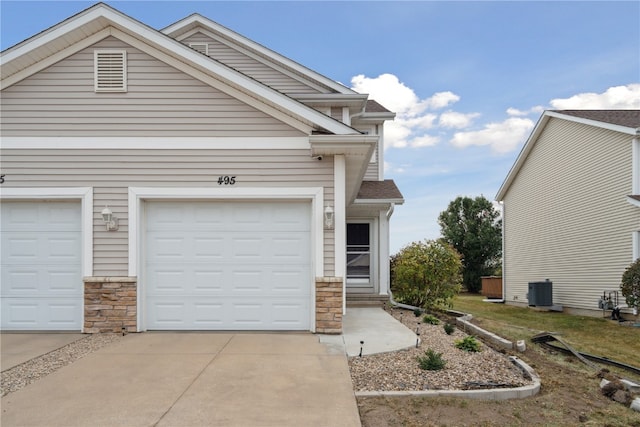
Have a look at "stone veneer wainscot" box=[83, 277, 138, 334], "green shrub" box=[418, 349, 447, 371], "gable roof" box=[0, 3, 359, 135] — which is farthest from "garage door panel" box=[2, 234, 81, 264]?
"green shrub" box=[418, 349, 447, 371]

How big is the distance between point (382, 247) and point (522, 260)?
9445 millimetres

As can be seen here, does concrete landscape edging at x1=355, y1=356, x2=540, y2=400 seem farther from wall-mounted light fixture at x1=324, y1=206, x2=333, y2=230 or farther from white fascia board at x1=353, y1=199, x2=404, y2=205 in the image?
white fascia board at x1=353, y1=199, x2=404, y2=205

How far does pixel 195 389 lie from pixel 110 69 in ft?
19.5

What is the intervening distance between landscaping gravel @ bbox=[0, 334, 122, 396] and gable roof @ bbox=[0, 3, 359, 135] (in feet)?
15.4

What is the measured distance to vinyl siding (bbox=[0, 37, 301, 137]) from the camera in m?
8.07

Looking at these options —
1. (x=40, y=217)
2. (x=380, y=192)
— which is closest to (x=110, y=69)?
(x=40, y=217)

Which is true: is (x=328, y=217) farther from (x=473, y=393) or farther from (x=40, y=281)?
(x=40, y=281)

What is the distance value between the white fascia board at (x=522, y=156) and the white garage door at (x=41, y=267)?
16.4 m

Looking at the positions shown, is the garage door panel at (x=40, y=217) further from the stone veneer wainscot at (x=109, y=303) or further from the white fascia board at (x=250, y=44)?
the white fascia board at (x=250, y=44)

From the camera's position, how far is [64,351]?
6781mm

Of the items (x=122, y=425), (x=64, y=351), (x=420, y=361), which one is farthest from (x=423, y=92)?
(x=122, y=425)

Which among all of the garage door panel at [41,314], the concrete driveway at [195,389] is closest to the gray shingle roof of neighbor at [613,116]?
the concrete driveway at [195,389]

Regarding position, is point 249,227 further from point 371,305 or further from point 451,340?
point 371,305

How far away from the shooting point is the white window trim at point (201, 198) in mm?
7930
